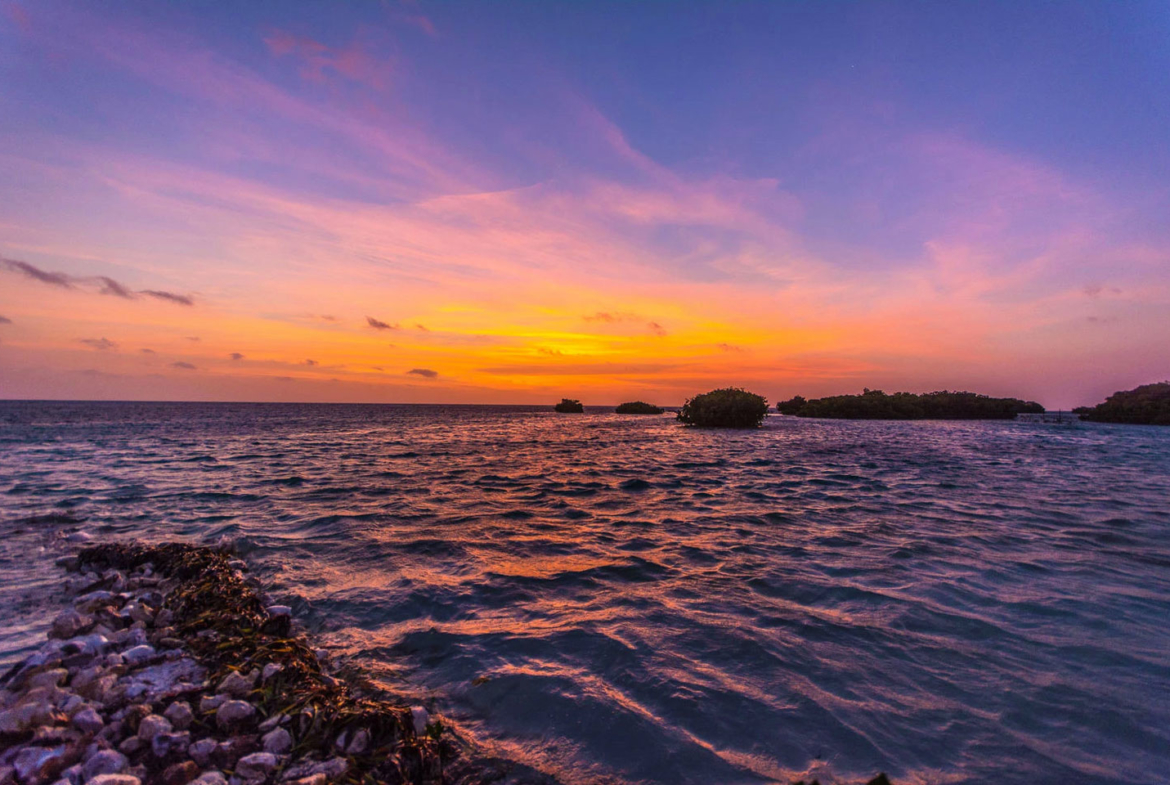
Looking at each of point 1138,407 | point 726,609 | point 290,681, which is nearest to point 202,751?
point 290,681

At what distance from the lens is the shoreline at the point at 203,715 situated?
3438mm

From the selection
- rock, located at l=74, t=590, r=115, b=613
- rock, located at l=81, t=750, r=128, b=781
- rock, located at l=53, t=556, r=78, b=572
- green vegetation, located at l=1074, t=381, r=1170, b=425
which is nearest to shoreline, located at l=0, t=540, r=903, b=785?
rock, located at l=81, t=750, r=128, b=781

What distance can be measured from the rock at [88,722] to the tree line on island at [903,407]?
50.4m

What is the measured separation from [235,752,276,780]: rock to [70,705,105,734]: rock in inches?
51.1

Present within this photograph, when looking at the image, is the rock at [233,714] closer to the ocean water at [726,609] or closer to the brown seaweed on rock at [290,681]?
the brown seaweed on rock at [290,681]

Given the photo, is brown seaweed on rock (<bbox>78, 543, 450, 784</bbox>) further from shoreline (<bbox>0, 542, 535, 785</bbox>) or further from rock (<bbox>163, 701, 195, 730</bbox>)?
rock (<bbox>163, 701, 195, 730</bbox>)

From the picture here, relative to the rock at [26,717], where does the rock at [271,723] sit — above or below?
below

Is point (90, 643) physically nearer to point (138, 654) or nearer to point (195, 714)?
point (138, 654)

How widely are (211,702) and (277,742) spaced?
93 cm

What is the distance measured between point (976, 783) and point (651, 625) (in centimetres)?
331

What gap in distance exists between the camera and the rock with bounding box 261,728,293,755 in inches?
147

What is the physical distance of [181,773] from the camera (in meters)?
3.38

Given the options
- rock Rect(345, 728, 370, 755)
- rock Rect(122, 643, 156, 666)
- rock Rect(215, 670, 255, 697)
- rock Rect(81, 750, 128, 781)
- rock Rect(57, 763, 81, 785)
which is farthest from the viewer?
rock Rect(122, 643, 156, 666)

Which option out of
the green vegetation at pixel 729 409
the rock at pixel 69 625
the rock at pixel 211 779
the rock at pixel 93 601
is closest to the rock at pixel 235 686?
the rock at pixel 211 779
